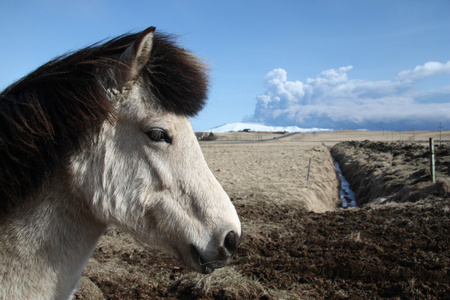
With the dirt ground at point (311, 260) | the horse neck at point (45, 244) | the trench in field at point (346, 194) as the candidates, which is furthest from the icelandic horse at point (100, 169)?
the trench in field at point (346, 194)

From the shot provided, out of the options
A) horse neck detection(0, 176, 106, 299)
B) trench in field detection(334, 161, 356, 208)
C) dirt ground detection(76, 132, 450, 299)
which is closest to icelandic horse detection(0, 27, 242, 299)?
horse neck detection(0, 176, 106, 299)

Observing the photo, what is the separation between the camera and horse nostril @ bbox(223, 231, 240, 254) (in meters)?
1.55

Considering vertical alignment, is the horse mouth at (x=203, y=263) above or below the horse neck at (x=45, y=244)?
below

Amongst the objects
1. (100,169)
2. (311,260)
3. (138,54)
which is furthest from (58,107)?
(311,260)

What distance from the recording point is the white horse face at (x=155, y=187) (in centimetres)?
150

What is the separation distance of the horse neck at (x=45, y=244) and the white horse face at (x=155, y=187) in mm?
133

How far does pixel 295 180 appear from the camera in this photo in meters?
12.4

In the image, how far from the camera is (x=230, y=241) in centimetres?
156

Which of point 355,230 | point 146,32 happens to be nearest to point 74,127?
point 146,32

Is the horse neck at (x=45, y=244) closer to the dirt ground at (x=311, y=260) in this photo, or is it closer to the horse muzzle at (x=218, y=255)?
the horse muzzle at (x=218, y=255)

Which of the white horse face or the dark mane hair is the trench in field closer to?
the white horse face

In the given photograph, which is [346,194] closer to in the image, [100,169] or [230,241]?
[230,241]

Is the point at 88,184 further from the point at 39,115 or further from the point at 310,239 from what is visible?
the point at 310,239

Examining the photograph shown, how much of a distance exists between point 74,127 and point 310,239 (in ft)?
16.2
